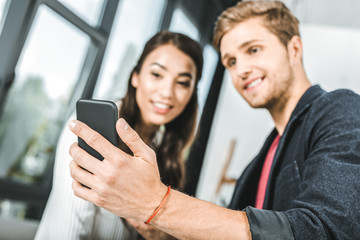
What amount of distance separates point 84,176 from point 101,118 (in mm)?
128

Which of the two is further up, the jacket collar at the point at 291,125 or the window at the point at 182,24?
the window at the point at 182,24

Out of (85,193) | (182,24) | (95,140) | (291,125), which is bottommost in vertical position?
(85,193)

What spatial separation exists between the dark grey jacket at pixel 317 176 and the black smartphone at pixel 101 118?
352mm

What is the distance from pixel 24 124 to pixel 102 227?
1.60m

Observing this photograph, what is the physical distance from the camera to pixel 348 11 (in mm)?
4160

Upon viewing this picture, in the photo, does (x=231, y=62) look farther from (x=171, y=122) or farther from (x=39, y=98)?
(x=39, y=98)

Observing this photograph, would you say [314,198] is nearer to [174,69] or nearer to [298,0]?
[174,69]

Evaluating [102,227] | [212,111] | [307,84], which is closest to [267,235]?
[102,227]

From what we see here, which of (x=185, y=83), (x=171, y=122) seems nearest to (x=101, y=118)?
(x=185, y=83)

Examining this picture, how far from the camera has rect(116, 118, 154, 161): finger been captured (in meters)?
0.59

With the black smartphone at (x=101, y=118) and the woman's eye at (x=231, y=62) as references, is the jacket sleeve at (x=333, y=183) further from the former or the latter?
the woman's eye at (x=231, y=62)

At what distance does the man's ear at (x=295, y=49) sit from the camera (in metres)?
A: 1.46

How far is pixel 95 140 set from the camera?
0.60 metres

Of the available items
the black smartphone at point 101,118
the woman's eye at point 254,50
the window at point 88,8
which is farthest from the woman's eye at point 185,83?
the window at point 88,8
